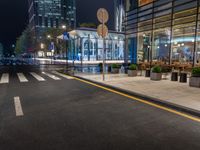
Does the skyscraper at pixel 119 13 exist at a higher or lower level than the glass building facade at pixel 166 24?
higher

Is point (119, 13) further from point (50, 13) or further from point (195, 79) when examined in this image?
point (195, 79)

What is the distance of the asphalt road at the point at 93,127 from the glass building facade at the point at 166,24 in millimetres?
10532

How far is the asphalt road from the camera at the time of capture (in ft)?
10.9

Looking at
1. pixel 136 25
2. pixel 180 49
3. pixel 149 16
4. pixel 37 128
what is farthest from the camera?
pixel 180 49

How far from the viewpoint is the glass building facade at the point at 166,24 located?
14.2 m

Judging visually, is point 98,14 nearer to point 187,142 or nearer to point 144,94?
point 144,94

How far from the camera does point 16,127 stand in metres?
4.09

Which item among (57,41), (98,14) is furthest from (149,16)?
(57,41)

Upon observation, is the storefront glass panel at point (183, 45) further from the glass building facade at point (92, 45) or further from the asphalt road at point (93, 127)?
the glass building facade at point (92, 45)

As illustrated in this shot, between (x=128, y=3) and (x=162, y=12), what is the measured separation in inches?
321

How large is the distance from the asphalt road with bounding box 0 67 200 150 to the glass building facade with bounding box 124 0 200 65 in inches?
415

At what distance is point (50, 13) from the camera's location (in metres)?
154

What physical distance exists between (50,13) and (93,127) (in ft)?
545

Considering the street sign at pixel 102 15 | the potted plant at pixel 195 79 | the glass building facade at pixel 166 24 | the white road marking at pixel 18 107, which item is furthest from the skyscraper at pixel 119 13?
the white road marking at pixel 18 107
